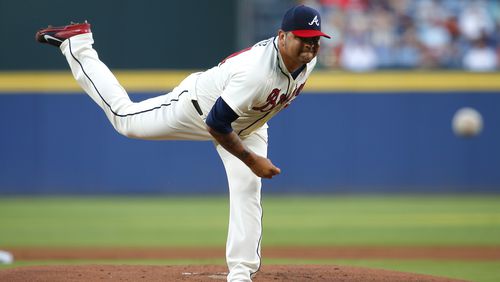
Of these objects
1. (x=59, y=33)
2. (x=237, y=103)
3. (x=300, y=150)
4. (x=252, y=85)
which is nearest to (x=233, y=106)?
(x=237, y=103)

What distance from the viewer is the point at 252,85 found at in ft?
15.8

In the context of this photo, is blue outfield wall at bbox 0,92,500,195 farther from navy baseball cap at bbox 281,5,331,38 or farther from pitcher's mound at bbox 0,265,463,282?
navy baseball cap at bbox 281,5,331,38

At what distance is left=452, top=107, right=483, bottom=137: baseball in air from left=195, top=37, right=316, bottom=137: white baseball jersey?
802cm

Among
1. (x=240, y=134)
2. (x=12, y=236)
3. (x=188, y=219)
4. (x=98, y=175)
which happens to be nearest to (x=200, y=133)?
(x=240, y=134)

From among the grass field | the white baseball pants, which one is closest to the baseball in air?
the grass field

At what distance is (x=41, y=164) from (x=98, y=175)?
83 cm

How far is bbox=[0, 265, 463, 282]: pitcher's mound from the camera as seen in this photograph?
5.48 m

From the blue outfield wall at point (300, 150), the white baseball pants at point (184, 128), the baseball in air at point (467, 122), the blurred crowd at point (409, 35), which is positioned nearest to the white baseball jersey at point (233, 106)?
the white baseball pants at point (184, 128)

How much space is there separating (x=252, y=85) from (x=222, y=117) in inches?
9.4

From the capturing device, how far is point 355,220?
10.8m

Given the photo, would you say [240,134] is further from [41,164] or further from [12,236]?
[41,164]

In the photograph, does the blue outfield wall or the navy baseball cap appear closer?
the navy baseball cap

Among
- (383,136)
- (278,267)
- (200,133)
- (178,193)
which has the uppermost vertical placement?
(200,133)

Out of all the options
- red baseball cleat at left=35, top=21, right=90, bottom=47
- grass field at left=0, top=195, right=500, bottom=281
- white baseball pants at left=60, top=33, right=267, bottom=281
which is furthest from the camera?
grass field at left=0, top=195, right=500, bottom=281
